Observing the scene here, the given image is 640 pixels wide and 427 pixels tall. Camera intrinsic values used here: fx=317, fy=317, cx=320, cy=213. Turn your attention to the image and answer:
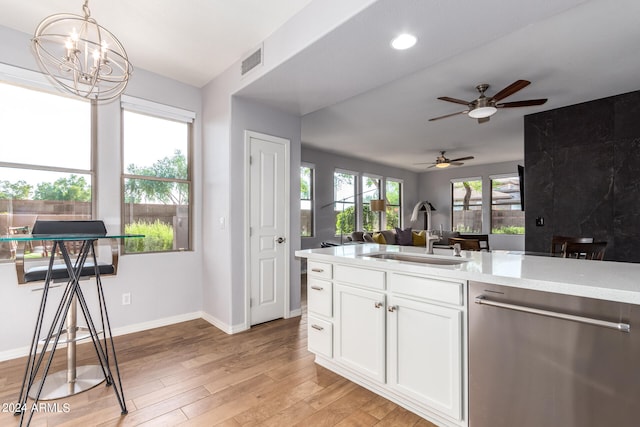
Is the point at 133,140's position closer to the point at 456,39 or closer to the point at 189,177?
the point at 189,177

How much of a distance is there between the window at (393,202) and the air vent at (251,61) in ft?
20.6

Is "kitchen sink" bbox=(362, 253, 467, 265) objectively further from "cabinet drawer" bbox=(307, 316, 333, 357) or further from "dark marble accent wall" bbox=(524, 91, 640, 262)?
"dark marble accent wall" bbox=(524, 91, 640, 262)

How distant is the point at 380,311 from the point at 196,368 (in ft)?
4.98

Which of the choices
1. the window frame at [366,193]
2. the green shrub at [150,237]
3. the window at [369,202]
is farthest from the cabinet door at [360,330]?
the window at [369,202]

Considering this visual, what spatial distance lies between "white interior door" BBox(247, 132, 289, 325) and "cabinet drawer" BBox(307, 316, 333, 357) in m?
1.14

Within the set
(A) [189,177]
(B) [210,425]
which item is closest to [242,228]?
(A) [189,177]

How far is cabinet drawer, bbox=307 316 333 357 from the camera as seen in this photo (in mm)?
2318

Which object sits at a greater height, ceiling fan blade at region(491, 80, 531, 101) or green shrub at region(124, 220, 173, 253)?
ceiling fan blade at region(491, 80, 531, 101)

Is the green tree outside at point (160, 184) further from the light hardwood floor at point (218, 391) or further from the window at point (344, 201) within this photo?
the window at point (344, 201)

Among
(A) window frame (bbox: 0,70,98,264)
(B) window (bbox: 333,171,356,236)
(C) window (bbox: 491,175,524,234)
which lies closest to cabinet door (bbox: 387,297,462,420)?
(A) window frame (bbox: 0,70,98,264)

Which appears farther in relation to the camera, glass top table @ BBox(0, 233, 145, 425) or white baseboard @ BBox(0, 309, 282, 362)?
white baseboard @ BBox(0, 309, 282, 362)

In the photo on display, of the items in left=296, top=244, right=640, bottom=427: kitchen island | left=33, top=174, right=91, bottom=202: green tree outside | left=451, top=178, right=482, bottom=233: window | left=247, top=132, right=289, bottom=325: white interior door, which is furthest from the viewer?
left=451, top=178, right=482, bottom=233: window

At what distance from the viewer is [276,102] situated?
339cm

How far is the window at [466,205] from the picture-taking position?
8555 mm
